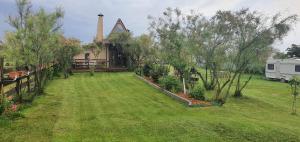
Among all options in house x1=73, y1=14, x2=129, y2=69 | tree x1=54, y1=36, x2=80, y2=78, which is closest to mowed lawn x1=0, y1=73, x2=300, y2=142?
tree x1=54, y1=36, x2=80, y2=78

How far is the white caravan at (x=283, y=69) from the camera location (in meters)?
27.8

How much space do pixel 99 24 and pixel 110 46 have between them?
Result: 507 cm

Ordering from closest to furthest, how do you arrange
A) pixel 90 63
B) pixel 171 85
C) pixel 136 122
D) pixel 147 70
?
pixel 136 122 → pixel 171 85 → pixel 147 70 → pixel 90 63

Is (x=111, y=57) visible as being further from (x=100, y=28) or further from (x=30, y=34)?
(x=30, y=34)

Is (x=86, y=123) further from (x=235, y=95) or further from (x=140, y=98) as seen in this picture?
(x=235, y=95)

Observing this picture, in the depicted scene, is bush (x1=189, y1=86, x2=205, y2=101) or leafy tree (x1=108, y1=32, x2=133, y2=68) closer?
bush (x1=189, y1=86, x2=205, y2=101)

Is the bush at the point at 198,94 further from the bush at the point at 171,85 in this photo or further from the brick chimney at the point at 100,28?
the brick chimney at the point at 100,28

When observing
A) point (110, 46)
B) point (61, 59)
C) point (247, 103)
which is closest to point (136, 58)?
point (110, 46)

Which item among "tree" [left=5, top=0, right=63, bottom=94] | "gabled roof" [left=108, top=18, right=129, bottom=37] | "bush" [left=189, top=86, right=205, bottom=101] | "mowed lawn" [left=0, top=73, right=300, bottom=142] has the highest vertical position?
"gabled roof" [left=108, top=18, right=129, bottom=37]

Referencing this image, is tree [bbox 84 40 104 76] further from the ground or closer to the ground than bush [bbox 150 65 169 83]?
further from the ground

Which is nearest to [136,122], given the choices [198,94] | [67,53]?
[198,94]

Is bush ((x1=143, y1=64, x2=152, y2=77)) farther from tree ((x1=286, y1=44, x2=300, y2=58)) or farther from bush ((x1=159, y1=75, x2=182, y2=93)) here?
tree ((x1=286, y1=44, x2=300, y2=58))

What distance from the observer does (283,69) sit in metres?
29.4

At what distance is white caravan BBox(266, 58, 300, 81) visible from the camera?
1093 inches
